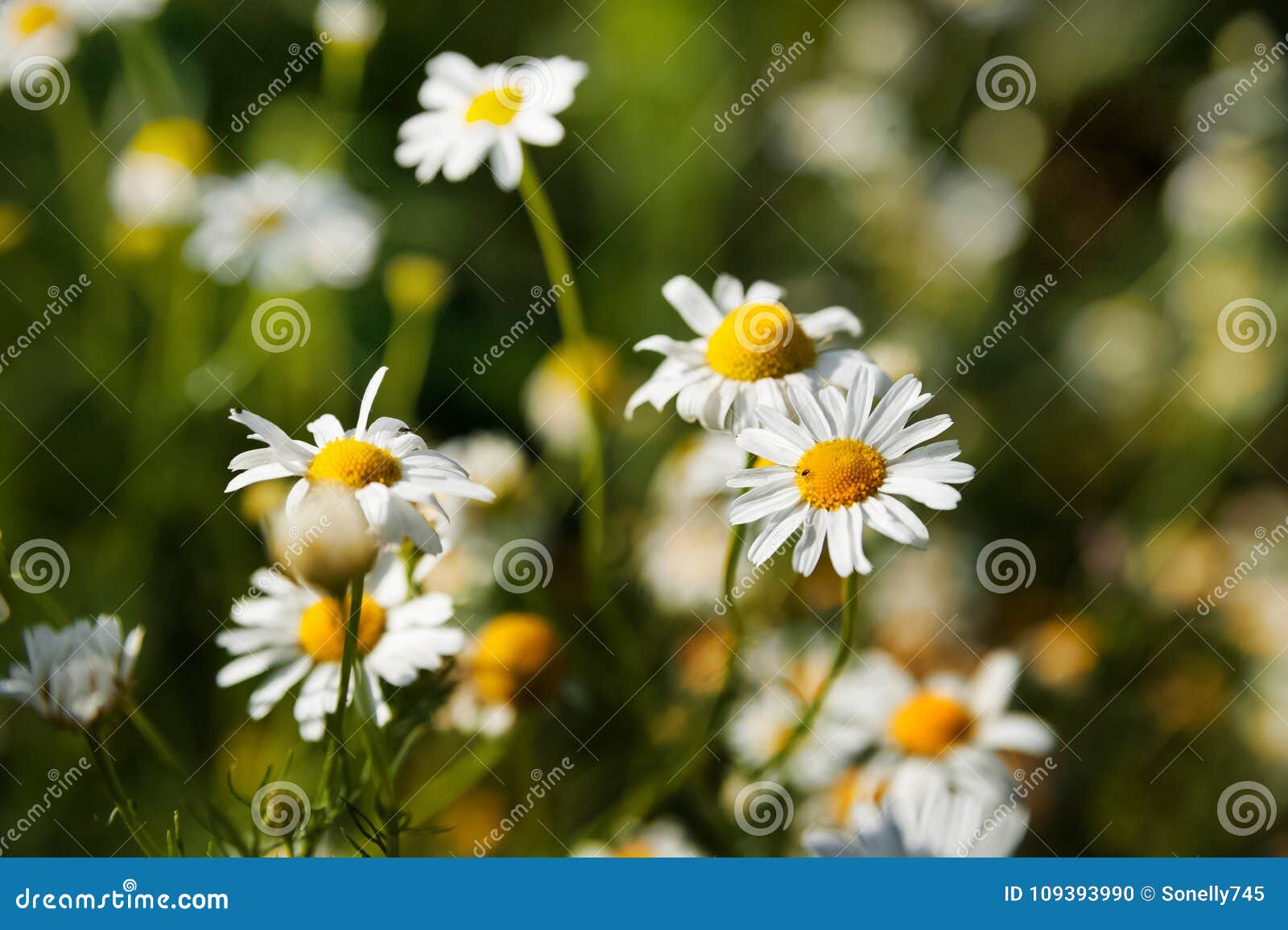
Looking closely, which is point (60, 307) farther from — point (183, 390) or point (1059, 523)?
point (1059, 523)

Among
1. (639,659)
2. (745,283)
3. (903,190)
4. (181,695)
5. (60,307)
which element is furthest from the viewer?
(903,190)

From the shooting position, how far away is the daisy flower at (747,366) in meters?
0.89

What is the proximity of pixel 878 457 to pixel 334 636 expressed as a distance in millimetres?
510

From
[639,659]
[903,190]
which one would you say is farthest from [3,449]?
[903,190]

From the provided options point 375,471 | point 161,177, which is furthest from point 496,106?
point 161,177

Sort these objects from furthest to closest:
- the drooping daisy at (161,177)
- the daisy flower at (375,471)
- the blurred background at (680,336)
A: the drooping daisy at (161,177) → the blurred background at (680,336) → the daisy flower at (375,471)

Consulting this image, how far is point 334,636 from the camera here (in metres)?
0.95

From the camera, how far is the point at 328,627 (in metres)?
0.96
